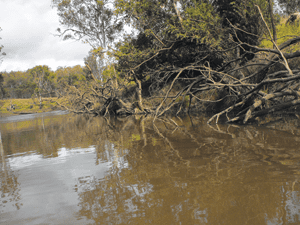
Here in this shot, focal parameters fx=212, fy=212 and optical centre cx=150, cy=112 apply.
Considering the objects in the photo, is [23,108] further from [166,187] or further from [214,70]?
[166,187]

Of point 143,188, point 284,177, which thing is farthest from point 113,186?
point 284,177

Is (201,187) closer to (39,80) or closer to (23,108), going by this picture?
(23,108)

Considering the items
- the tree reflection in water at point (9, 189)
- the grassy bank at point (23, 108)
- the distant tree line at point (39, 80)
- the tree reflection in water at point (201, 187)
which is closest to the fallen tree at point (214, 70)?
the tree reflection in water at point (201, 187)

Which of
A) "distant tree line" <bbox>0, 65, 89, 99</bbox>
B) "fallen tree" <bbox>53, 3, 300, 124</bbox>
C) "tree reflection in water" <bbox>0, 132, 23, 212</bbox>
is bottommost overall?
"tree reflection in water" <bbox>0, 132, 23, 212</bbox>

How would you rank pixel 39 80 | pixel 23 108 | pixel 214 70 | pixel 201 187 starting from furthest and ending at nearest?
pixel 39 80 < pixel 23 108 < pixel 214 70 < pixel 201 187

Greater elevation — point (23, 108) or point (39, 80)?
point (39, 80)

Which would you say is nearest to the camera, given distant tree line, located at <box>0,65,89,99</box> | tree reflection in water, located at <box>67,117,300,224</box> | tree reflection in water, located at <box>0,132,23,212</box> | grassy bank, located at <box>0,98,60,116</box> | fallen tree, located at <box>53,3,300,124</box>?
tree reflection in water, located at <box>67,117,300,224</box>

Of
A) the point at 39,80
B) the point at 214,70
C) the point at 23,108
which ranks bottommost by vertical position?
the point at 214,70

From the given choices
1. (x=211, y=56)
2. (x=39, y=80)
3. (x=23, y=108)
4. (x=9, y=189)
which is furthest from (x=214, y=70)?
(x=39, y=80)

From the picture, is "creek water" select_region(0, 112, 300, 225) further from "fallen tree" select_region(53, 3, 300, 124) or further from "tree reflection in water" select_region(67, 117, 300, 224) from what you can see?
"fallen tree" select_region(53, 3, 300, 124)

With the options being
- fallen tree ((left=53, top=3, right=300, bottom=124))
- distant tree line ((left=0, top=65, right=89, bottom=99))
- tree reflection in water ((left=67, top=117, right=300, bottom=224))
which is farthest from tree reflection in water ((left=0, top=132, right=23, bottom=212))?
distant tree line ((left=0, top=65, right=89, bottom=99))

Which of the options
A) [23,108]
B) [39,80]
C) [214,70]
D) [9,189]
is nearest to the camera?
[9,189]

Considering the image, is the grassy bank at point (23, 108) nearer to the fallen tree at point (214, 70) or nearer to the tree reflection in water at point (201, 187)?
the fallen tree at point (214, 70)

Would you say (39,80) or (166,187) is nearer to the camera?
(166,187)
